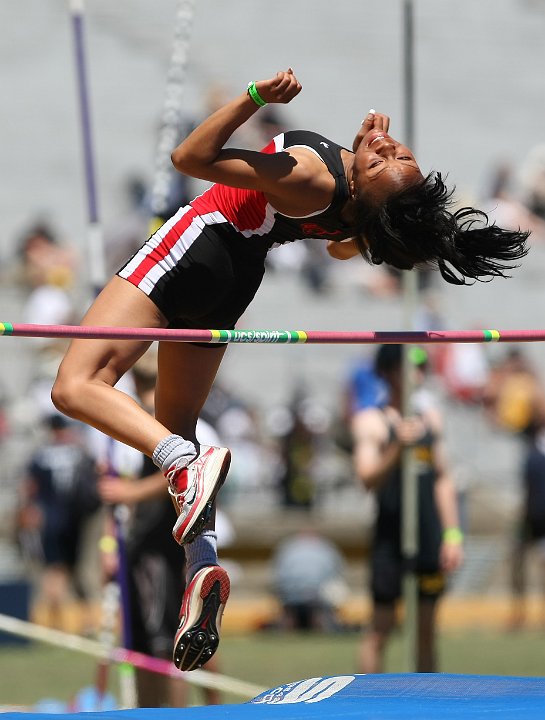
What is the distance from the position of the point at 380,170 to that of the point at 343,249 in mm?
619

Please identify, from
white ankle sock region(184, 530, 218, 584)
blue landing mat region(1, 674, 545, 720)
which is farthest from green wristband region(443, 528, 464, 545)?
white ankle sock region(184, 530, 218, 584)

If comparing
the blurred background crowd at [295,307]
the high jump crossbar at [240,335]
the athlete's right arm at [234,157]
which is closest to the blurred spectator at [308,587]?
the blurred background crowd at [295,307]

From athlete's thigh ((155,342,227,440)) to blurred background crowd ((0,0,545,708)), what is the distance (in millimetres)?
2345

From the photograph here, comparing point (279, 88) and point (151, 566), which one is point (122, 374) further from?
point (151, 566)

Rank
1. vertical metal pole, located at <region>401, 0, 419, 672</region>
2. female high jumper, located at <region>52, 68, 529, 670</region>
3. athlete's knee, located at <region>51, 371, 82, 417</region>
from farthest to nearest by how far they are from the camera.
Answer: vertical metal pole, located at <region>401, 0, 419, 672</region> < athlete's knee, located at <region>51, 371, 82, 417</region> < female high jumper, located at <region>52, 68, 529, 670</region>

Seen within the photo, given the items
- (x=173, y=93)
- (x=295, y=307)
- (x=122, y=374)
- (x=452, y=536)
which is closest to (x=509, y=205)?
(x=295, y=307)

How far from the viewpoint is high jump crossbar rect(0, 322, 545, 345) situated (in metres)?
4.31

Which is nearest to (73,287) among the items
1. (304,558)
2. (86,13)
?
(304,558)

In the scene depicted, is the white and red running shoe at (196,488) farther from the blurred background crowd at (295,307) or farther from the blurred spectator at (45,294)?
the blurred spectator at (45,294)

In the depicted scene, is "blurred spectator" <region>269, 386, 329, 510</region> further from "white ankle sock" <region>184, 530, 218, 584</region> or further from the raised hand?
the raised hand

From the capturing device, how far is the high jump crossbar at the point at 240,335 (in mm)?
4312

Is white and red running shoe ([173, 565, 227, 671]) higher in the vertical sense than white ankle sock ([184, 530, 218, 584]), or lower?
lower

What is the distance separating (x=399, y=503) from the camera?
7566 mm

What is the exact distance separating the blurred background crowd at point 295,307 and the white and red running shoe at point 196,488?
9.38ft
